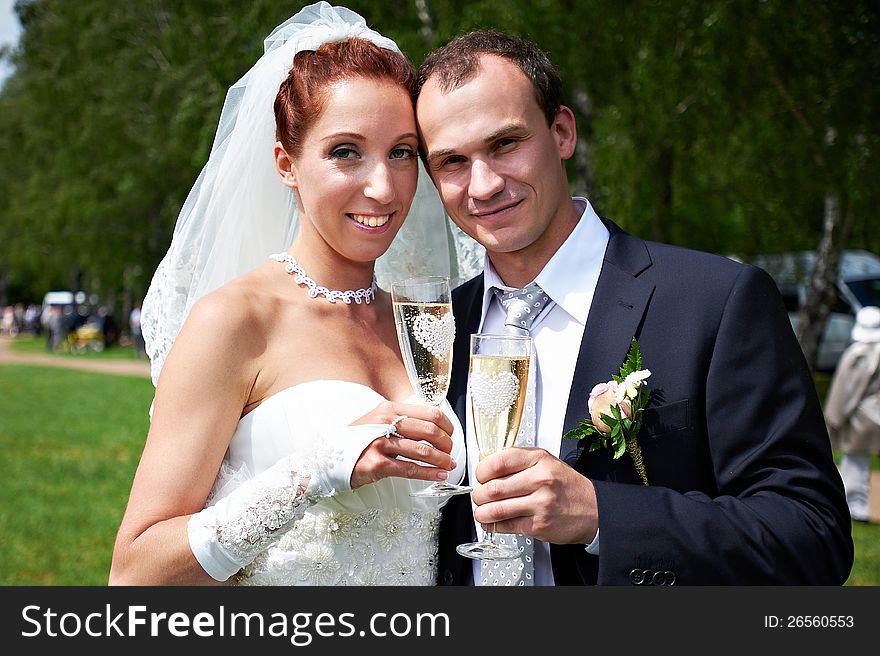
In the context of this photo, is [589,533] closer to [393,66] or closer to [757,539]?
[757,539]

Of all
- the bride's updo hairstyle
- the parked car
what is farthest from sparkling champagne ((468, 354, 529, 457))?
the parked car

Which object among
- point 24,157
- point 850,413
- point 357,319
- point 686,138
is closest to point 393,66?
point 357,319

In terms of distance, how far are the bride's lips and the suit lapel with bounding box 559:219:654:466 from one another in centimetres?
78

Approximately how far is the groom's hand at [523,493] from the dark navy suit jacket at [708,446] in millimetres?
212

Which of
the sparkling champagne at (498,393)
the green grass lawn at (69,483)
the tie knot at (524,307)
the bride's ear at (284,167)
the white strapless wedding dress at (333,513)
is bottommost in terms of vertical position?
the green grass lawn at (69,483)

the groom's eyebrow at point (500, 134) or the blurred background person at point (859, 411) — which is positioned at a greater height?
the groom's eyebrow at point (500, 134)

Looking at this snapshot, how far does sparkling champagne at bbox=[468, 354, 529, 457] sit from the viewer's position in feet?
8.02

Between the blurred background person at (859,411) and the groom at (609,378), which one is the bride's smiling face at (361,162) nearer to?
the groom at (609,378)

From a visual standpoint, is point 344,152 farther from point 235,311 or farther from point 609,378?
point 609,378

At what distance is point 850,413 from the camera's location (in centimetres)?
1034

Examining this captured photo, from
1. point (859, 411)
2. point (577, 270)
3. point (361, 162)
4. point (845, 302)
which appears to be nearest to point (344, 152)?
point (361, 162)

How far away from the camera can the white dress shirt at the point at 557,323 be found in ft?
10.2

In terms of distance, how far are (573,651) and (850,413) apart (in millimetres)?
8526

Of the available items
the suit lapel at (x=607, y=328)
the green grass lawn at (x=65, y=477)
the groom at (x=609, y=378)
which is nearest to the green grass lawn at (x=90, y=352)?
the green grass lawn at (x=65, y=477)
